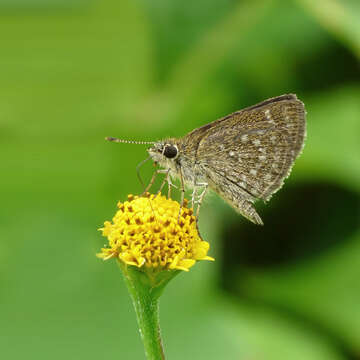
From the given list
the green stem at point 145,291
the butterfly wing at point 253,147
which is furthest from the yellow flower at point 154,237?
the butterfly wing at point 253,147

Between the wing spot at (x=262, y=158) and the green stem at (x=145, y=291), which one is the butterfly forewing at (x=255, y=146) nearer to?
the wing spot at (x=262, y=158)

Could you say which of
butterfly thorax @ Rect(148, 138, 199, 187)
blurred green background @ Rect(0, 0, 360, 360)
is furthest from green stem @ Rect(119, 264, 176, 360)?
blurred green background @ Rect(0, 0, 360, 360)

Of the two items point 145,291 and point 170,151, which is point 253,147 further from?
point 145,291

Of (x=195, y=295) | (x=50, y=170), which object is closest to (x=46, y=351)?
(x=195, y=295)

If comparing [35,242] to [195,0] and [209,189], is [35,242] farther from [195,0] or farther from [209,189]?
[195,0]

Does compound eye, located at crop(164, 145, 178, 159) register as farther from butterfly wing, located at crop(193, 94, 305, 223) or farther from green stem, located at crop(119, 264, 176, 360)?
green stem, located at crop(119, 264, 176, 360)

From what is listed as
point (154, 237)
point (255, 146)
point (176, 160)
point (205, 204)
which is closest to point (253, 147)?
point (255, 146)
